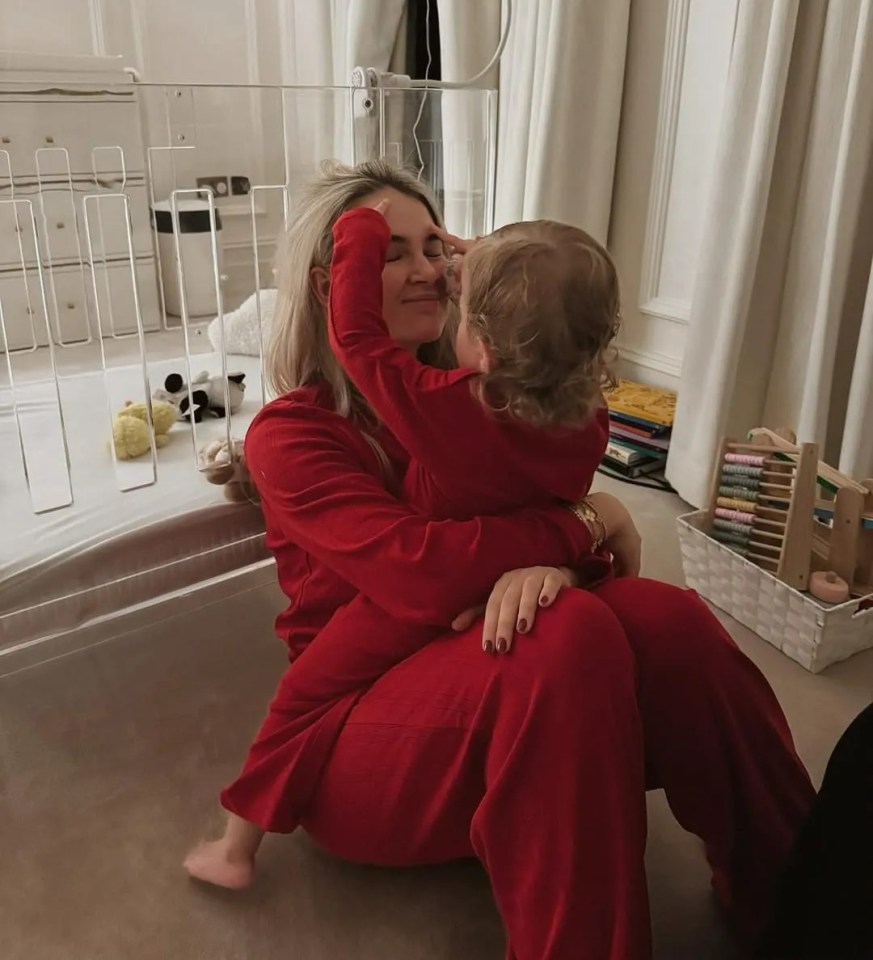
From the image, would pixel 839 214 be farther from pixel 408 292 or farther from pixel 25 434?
pixel 25 434

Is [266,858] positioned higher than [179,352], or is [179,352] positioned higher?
[179,352]

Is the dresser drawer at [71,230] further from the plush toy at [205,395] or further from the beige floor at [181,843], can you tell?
the beige floor at [181,843]

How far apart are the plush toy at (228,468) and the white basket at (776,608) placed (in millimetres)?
873

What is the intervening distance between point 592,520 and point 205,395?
0.90 m

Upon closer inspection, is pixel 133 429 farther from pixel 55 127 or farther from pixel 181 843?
pixel 181 843

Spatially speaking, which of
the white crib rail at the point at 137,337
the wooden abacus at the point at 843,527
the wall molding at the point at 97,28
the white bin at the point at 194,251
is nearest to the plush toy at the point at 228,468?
the white crib rail at the point at 137,337

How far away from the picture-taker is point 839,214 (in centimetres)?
182

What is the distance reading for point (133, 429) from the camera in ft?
5.12

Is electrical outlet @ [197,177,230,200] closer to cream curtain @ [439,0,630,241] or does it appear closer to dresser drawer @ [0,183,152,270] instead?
dresser drawer @ [0,183,152,270]

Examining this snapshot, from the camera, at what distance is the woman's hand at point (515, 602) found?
3.02 ft

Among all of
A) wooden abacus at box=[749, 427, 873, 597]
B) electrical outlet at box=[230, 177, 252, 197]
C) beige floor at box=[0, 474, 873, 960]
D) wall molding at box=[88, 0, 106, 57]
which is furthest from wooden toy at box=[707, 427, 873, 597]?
wall molding at box=[88, 0, 106, 57]

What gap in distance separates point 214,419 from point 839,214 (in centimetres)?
131

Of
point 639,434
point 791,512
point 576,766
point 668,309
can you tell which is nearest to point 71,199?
point 576,766

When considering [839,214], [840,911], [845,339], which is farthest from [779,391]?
[840,911]
